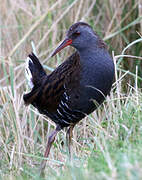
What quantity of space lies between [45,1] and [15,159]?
2693 millimetres

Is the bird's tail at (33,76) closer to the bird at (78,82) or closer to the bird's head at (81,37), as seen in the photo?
the bird at (78,82)

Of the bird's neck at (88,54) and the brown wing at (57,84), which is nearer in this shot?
the bird's neck at (88,54)

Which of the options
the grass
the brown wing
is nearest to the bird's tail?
the brown wing

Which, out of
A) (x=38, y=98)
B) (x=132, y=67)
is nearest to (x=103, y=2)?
(x=132, y=67)

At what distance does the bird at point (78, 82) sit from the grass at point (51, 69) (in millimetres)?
140

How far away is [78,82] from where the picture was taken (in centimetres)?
403

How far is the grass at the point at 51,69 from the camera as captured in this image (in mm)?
3693

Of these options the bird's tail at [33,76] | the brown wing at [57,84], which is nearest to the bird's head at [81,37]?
the brown wing at [57,84]

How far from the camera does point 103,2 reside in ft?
20.9

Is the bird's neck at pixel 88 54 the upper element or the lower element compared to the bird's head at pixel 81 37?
lower

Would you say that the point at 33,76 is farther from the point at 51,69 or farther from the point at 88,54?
the point at 88,54

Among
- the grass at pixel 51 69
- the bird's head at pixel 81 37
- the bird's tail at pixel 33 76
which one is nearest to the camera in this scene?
the grass at pixel 51 69

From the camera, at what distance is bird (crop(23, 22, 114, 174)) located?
3965 mm

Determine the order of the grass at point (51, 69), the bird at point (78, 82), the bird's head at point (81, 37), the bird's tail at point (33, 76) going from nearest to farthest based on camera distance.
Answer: the grass at point (51, 69), the bird at point (78, 82), the bird's head at point (81, 37), the bird's tail at point (33, 76)
